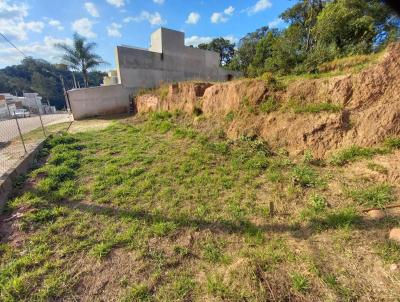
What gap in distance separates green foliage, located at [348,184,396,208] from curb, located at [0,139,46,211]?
5.80m

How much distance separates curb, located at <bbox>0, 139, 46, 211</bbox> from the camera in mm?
3727

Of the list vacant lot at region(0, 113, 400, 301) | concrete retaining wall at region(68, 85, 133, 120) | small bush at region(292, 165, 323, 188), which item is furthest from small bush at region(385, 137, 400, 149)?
concrete retaining wall at region(68, 85, 133, 120)

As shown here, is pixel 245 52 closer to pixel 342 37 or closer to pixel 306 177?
pixel 342 37

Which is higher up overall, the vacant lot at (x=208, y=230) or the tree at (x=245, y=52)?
the tree at (x=245, y=52)

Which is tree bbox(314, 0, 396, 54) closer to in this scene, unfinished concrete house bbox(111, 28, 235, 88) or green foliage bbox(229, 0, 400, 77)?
green foliage bbox(229, 0, 400, 77)

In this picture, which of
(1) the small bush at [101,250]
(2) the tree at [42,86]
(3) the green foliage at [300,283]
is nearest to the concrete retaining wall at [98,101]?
(1) the small bush at [101,250]

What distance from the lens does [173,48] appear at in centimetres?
1659

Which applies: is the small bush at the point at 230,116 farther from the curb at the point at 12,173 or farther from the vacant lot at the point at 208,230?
the curb at the point at 12,173

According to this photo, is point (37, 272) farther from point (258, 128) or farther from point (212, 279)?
point (258, 128)

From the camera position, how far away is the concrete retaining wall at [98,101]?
41.6 ft

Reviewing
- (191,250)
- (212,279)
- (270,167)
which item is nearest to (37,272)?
(191,250)

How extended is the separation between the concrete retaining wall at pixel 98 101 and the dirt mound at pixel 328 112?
9.95 metres

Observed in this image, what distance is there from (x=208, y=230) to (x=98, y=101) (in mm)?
13077

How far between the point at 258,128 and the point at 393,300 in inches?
161
